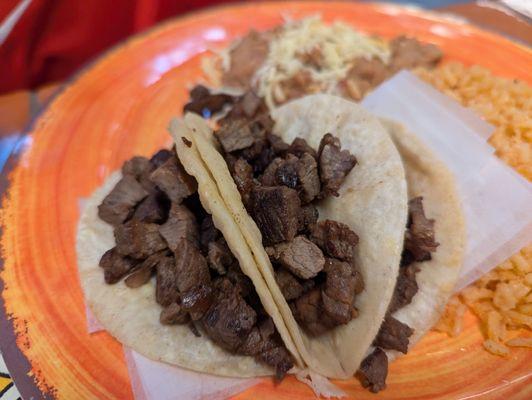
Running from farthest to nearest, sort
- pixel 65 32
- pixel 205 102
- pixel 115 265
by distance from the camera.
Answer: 1. pixel 65 32
2. pixel 205 102
3. pixel 115 265

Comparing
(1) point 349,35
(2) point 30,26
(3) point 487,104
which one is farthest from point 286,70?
(2) point 30,26

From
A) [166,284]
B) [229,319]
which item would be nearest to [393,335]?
[229,319]

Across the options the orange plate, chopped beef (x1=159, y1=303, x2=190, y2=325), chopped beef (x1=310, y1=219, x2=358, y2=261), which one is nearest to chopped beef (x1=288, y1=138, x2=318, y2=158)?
chopped beef (x1=310, y1=219, x2=358, y2=261)

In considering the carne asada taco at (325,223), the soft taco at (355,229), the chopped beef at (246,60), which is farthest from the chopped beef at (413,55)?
the carne asada taco at (325,223)

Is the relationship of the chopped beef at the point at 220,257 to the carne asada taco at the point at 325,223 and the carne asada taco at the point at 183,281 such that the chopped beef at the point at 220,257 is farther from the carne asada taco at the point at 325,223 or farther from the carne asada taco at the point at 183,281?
the carne asada taco at the point at 325,223

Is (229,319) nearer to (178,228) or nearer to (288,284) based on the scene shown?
(288,284)

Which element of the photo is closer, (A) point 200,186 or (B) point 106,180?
(A) point 200,186

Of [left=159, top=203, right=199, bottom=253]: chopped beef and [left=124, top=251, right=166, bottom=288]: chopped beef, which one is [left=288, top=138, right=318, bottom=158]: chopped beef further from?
[left=124, top=251, right=166, bottom=288]: chopped beef

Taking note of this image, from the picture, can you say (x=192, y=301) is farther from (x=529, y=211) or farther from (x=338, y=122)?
(x=529, y=211)
